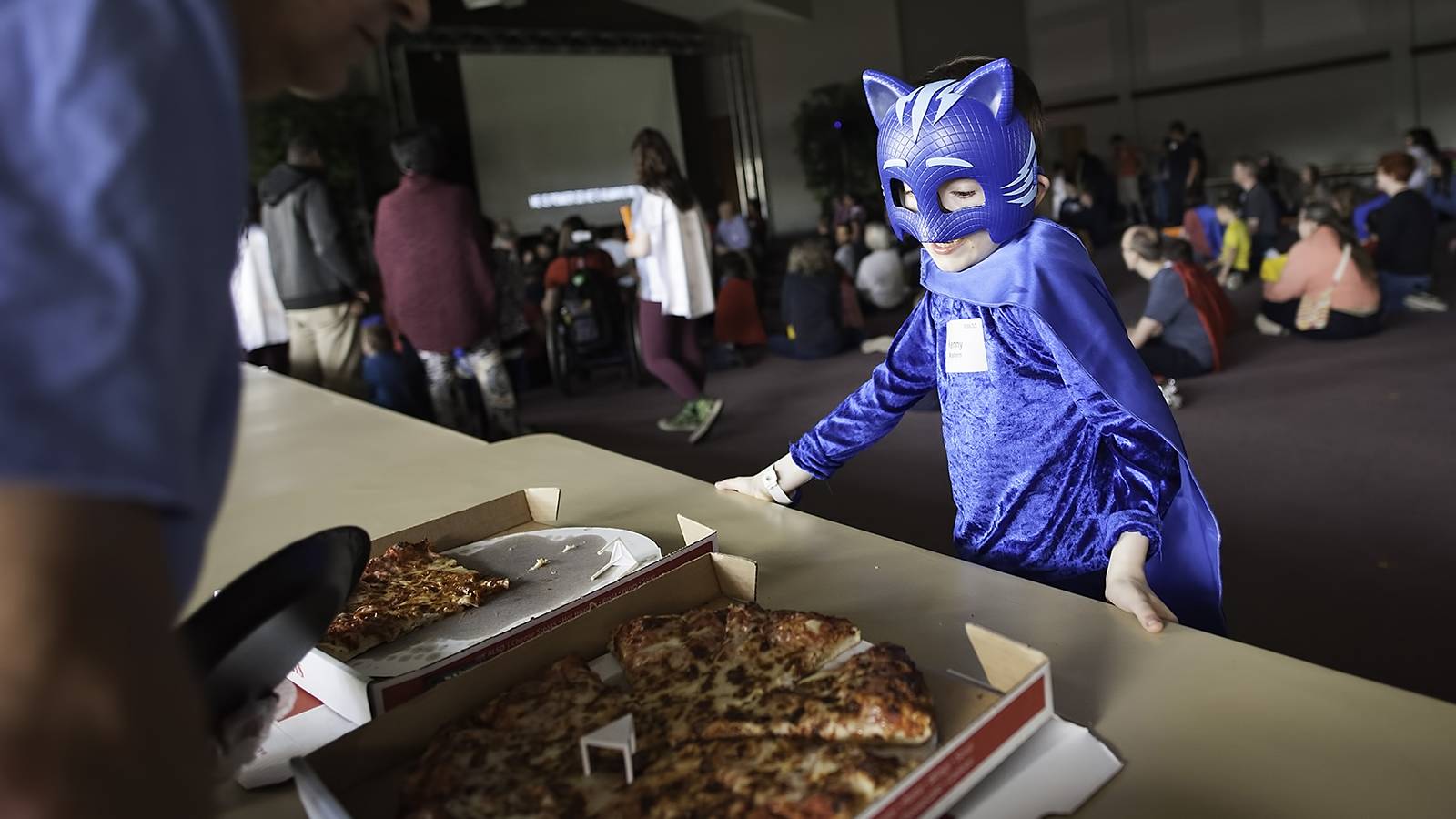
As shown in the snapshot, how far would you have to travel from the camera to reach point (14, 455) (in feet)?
1.01

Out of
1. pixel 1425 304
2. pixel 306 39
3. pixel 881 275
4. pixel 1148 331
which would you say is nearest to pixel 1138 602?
pixel 306 39

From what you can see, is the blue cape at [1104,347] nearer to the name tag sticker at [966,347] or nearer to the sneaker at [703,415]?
the name tag sticker at [966,347]

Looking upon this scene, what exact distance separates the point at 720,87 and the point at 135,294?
1442 cm

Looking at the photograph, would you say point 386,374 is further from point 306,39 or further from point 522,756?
point 306,39

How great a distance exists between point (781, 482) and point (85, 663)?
3.94ft

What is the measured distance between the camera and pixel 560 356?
21.1 ft

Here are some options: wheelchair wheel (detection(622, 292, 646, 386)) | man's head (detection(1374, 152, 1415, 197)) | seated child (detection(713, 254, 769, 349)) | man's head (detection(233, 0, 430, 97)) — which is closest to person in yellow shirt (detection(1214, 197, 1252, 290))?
man's head (detection(1374, 152, 1415, 197))

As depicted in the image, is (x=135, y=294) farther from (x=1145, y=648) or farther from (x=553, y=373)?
(x=553, y=373)

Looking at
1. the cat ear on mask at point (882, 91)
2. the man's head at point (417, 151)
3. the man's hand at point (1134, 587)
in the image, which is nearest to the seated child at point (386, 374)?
the man's head at point (417, 151)

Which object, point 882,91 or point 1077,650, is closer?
point 1077,650

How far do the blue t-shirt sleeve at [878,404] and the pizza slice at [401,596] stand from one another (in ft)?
1.53

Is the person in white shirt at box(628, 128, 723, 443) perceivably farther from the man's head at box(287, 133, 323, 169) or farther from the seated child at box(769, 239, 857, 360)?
the seated child at box(769, 239, 857, 360)

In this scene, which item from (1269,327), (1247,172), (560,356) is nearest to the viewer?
(1269,327)

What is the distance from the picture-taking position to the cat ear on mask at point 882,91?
1.39m
